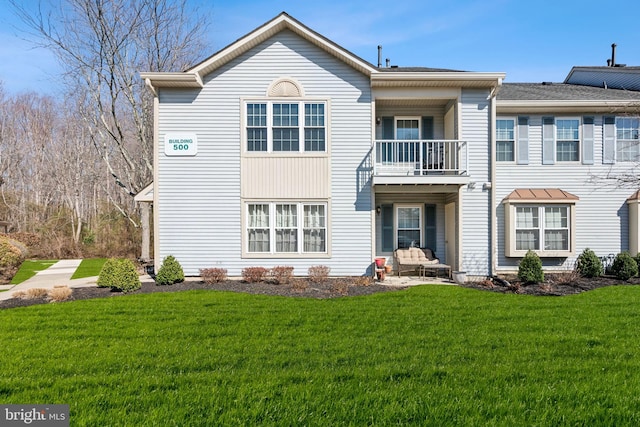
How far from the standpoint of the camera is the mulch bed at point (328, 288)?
9827mm

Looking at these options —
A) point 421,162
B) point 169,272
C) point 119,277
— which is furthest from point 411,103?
point 119,277

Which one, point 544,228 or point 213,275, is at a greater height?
point 544,228

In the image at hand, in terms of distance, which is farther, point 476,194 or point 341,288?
point 476,194

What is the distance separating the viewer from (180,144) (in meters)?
12.2

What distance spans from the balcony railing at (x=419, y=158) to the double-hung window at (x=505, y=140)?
2.05m

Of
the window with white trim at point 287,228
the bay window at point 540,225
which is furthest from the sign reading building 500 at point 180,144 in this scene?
the bay window at point 540,225

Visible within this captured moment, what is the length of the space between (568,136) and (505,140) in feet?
7.36

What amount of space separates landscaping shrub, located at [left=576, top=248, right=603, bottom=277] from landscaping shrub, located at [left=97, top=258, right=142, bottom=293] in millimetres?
13475

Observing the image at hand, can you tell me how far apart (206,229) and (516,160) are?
10903mm

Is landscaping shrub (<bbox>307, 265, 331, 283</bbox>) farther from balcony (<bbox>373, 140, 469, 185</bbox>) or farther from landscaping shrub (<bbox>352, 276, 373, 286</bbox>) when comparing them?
balcony (<bbox>373, 140, 469, 185</bbox>)

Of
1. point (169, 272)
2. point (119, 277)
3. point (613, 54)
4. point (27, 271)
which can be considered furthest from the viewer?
point (613, 54)

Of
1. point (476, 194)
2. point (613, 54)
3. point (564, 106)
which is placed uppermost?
point (613, 54)

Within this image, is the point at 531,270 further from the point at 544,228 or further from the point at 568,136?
the point at 568,136

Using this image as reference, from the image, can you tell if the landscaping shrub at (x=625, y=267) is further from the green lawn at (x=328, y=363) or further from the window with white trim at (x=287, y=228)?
the window with white trim at (x=287, y=228)
